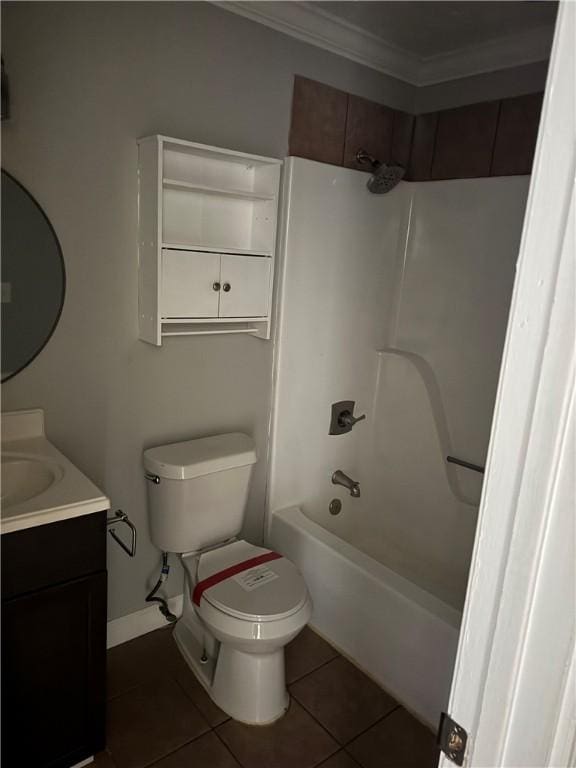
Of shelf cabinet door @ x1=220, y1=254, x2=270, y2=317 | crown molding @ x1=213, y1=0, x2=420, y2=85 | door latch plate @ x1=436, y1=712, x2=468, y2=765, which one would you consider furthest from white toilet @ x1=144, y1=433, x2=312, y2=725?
crown molding @ x1=213, y1=0, x2=420, y2=85

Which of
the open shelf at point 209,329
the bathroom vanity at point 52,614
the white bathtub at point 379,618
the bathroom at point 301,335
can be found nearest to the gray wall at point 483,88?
the bathroom at point 301,335

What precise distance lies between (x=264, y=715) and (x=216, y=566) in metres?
0.49

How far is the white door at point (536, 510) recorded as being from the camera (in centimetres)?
57

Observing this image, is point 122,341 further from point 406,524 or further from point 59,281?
point 406,524

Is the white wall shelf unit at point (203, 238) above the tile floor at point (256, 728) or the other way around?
above

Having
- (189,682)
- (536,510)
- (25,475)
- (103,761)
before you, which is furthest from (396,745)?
(536,510)

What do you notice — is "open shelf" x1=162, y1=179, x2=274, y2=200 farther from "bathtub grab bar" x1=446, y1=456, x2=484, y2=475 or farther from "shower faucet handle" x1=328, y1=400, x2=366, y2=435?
"bathtub grab bar" x1=446, y1=456, x2=484, y2=475

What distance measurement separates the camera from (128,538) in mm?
2064

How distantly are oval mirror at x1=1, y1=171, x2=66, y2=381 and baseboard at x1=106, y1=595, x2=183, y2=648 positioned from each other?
1035 mm

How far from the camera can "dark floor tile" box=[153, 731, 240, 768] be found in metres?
1.65

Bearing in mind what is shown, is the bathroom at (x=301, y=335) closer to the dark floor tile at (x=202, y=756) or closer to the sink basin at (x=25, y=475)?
the dark floor tile at (x=202, y=756)

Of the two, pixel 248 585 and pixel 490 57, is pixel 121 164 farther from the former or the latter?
pixel 490 57

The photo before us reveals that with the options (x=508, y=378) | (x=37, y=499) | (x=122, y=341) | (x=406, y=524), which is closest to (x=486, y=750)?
(x=508, y=378)

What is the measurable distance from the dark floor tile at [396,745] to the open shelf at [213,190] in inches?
72.4
